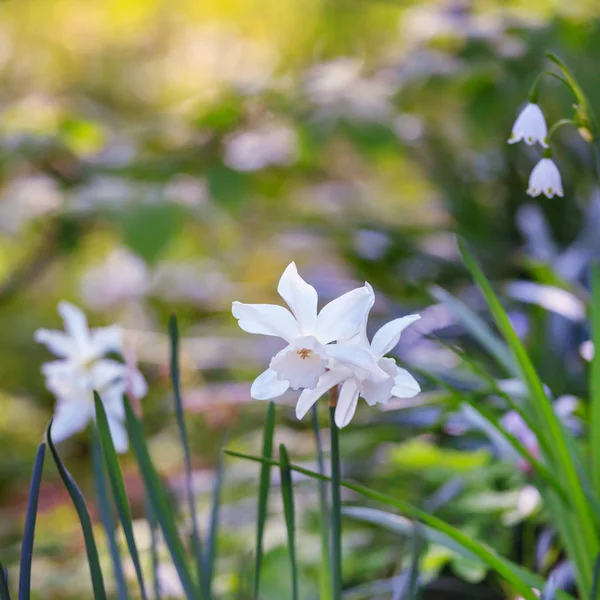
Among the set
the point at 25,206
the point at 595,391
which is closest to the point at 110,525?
the point at 595,391

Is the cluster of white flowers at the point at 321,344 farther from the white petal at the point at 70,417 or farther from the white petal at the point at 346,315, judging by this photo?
the white petal at the point at 70,417

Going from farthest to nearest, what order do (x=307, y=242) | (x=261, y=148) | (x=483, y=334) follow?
(x=307, y=242), (x=261, y=148), (x=483, y=334)

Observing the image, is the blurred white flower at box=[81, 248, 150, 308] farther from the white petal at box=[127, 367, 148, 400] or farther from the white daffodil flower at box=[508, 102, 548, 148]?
the white daffodil flower at box=[508, 102, 548, 148]

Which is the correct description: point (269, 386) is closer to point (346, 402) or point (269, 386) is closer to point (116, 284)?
point (346, 402)

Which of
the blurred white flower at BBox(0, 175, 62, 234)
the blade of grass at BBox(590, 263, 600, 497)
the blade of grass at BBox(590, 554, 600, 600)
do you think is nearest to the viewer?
the blade of grass at BBox(590, 554, 600, 600)

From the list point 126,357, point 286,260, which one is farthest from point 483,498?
point 286,260

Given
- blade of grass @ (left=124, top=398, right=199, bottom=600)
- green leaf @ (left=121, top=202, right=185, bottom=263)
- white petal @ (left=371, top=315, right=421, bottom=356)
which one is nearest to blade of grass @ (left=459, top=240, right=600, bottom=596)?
white petal @ (left=371, top=315, right=421, bottom=356)
